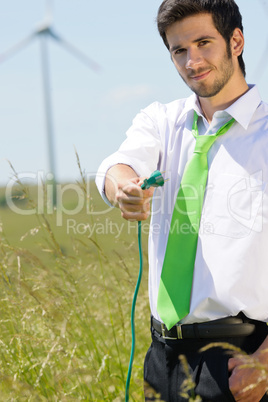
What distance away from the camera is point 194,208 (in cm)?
258

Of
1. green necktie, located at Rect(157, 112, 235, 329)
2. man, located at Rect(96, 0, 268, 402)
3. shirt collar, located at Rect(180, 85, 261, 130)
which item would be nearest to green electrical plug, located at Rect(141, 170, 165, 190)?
man, located at Rect(96, 0, 268, 402)

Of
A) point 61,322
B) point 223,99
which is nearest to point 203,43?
point 223,99

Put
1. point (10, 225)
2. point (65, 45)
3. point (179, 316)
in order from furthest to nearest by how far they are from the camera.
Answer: point (10, 225)
point (65, 45)
point (179, 316)

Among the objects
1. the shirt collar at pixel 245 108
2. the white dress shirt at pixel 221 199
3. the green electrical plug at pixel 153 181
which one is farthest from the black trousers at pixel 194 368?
the shirt collar at pixel 245 108

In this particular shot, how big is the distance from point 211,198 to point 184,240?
216 millimetres

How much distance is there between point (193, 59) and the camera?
255 cm

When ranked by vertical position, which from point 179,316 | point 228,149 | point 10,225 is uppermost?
point 228,149

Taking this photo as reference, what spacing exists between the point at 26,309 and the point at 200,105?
157 cm

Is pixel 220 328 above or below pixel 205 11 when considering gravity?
below

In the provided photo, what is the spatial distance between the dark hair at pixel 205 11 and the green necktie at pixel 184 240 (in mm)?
461

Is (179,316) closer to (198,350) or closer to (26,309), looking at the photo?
(198,350)

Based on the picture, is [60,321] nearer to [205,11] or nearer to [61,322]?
[61,322]

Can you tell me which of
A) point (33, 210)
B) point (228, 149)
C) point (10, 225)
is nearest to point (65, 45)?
point (33, 210)

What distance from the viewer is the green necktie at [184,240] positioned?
253cm
